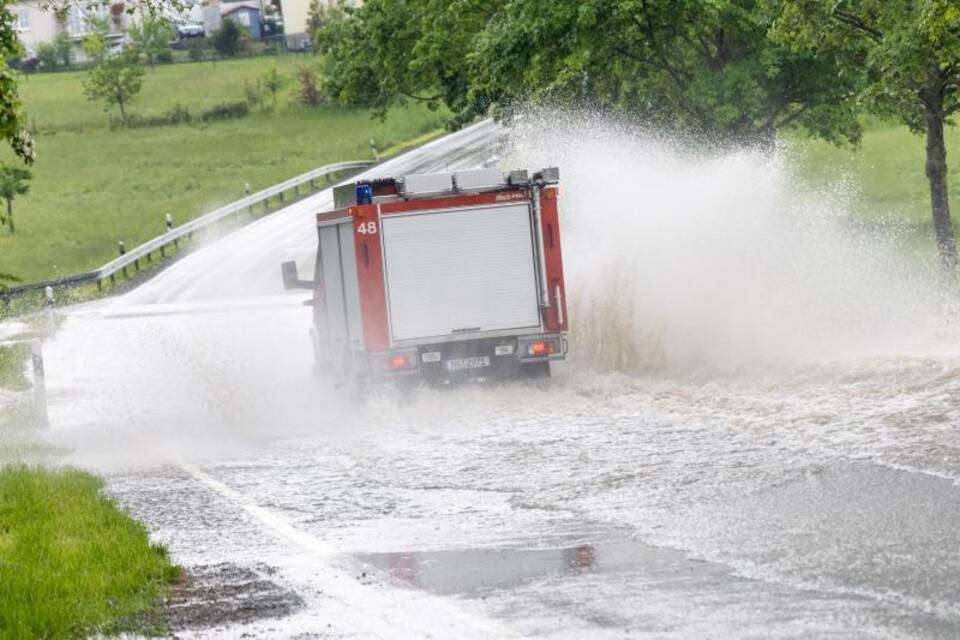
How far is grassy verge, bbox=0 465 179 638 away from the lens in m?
8.81

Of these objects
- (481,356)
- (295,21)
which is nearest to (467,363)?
(481,356)

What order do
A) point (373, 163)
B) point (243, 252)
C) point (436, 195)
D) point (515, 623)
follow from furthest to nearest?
point (373, 163) → point (243, 252) → point (436, 195) → point (515, 623)

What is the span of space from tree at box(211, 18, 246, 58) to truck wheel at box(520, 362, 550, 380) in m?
106

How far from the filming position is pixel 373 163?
70.5m

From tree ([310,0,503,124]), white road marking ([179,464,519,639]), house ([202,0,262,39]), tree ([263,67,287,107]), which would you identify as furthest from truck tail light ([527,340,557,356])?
house ([202,0,262,39])

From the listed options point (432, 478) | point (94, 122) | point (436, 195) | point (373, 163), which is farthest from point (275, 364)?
point (94, 122)

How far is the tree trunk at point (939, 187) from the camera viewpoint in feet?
94.9

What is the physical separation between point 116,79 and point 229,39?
31.0 m

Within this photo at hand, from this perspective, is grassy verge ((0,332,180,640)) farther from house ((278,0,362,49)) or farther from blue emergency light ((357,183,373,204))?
house ((278,0,362,49))

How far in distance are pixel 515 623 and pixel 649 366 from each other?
1407 cm

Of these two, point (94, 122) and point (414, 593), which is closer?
point (414, 593)

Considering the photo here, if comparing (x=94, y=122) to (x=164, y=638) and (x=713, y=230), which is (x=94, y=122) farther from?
(x=164, y=638)

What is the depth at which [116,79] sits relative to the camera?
93.8 metres

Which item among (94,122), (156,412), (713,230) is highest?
(94,122)
